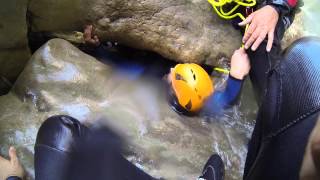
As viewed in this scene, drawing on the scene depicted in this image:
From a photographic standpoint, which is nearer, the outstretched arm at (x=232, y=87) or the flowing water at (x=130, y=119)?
the flowing water at (x=130, y=119)

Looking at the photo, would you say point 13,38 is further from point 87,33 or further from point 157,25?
point 157,25

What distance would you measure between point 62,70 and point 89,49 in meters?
0.64

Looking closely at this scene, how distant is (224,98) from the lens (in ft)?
11.7

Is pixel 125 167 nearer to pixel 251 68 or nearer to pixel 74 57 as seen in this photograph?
pixel 74 57

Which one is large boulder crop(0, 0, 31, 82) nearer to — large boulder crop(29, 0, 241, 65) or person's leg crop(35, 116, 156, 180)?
large boulder crop(29, 0, 241, 65)

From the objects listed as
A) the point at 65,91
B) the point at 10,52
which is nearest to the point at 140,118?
the point at 65,91

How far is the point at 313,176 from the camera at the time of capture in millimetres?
1007

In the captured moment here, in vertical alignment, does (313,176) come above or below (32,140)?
above

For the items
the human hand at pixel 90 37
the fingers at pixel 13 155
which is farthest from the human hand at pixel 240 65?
the fingers at pixel 13 155

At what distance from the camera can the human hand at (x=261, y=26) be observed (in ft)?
11.0

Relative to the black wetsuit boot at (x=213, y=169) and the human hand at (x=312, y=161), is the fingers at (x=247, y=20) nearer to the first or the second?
the black wetsuit boot at (x=213, y=169)

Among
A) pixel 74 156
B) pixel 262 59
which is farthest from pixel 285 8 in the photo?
pixel 74 156

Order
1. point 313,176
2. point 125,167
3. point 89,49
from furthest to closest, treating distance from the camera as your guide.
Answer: point 89,49 < point 125,167 < point 313,176

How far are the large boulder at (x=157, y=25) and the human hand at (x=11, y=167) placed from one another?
1279 mm
